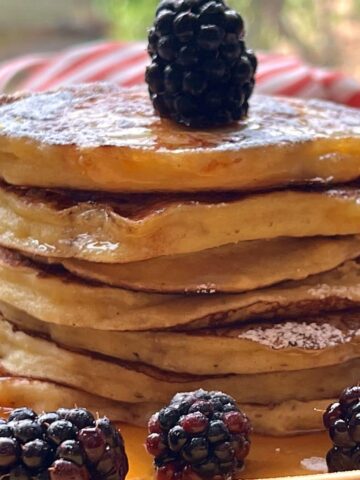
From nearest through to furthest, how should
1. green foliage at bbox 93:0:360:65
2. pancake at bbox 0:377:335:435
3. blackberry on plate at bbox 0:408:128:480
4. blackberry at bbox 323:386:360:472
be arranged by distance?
blackberry on plate at bbox 0:408:128:480, blackberry at bbox 323:386:360:472, pancake at bbox 0:377:335:435, green foliage at bbox 93:0:360:65

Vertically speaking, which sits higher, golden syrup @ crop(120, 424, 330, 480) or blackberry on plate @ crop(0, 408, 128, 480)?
blackberry on plate @ crop(0, 408, 128, 480)

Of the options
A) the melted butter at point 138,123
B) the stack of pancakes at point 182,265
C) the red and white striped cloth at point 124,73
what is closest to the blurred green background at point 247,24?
the red and white striped cloth at point 124,73

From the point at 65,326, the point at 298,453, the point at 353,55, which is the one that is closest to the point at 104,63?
the point at 353,55

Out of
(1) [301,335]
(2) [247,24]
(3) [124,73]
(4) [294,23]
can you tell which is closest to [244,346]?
(1) [301,335]

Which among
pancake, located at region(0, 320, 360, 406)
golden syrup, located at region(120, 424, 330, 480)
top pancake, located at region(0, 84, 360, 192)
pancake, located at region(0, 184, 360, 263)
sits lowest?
golden syrup, located at region(120, 424, 330, 480)

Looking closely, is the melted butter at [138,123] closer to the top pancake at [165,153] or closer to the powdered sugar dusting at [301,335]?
the top pancake at [165,153]

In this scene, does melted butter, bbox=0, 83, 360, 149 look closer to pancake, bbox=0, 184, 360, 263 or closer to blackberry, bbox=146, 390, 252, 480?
pancake, bbox=0, 184, 360, 263

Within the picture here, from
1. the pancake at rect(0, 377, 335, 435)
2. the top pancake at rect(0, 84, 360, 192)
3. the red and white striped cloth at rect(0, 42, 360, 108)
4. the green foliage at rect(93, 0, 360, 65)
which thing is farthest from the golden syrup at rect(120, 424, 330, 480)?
the green foliage at rect(93, 0, 360, 65)
